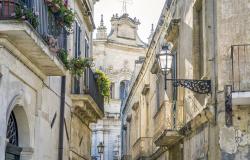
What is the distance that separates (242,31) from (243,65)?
23.7 inches

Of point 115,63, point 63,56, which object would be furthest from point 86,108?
point 115,63

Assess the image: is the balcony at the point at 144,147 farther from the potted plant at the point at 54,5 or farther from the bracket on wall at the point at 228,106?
the bracket on wall at the point at 228,106

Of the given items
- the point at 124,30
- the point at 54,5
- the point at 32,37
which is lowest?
the point at 32,37

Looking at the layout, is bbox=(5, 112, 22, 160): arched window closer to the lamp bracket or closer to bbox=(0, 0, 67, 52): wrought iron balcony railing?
bbox=(0, 0, 67, 52): wrought iron balcony railing

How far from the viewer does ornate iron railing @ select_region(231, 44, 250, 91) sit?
34.0ft

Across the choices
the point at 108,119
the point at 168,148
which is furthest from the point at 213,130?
the point at 108,119

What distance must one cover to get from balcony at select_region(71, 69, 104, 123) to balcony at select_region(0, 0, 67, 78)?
3.89 metres

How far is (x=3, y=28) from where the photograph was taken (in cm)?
875

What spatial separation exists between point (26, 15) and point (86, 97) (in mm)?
6649

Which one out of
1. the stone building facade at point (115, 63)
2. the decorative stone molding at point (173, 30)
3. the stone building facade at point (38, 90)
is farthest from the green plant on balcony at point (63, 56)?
the stone building facade at point (115, 63)

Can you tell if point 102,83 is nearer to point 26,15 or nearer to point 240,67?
point 240,67

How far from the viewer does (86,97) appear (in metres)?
15.6

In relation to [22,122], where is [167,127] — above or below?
below

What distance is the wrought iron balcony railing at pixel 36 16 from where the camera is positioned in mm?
8883
